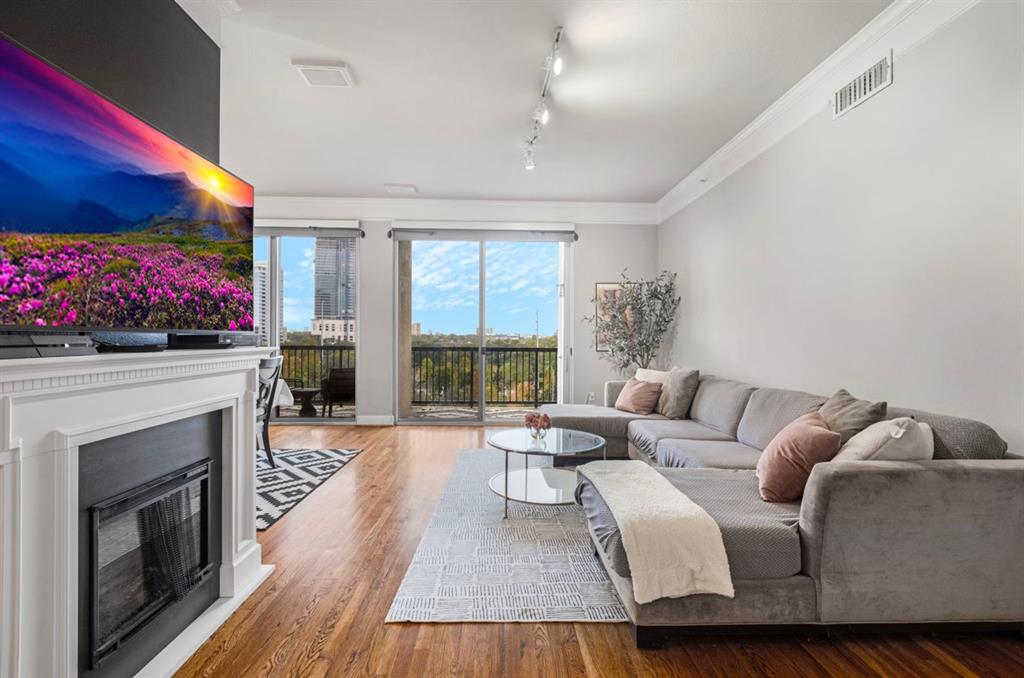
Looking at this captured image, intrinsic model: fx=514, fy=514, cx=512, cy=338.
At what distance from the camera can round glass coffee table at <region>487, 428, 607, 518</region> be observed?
124 inches

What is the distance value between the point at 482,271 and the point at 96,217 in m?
5.01

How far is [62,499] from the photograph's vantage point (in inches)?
53.2

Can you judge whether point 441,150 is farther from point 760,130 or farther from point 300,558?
point 300,558

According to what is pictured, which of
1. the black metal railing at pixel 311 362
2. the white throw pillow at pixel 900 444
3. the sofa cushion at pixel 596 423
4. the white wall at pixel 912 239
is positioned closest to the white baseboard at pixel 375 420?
the black metal railing at pixel 311 362

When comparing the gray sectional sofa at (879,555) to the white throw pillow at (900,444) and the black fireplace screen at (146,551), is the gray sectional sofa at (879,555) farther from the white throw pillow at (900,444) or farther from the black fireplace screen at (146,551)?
the black fireplace screen at (146,551)

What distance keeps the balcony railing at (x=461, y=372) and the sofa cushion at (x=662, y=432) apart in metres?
2.70

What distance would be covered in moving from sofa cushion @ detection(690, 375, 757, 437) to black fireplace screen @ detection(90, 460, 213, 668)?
10.5 feet

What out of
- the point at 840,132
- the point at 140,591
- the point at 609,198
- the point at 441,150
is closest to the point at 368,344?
the point at 441,150

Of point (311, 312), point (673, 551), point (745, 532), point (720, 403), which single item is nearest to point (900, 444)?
point (745, 532)

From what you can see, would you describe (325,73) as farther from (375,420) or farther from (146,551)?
(375,420)

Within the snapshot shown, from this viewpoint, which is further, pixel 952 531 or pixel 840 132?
pixel 840 132

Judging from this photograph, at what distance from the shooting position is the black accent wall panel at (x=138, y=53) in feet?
5.15

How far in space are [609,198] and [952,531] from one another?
4881 millimetres

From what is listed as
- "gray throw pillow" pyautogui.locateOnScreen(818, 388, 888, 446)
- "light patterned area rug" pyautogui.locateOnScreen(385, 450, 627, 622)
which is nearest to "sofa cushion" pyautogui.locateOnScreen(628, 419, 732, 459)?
"light patterned area rug" pyautogui.locateOnScreen(385, 450, 627, 622)
